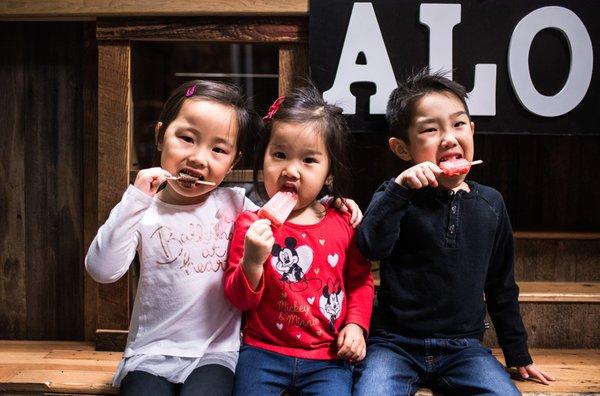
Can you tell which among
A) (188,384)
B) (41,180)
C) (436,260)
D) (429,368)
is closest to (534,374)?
(429,368)

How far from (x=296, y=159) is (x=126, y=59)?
0.92m

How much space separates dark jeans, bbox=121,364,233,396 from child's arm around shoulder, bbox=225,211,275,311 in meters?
0.22

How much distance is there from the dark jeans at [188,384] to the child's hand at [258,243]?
1.15 feet

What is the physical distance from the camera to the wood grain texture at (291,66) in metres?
2.49

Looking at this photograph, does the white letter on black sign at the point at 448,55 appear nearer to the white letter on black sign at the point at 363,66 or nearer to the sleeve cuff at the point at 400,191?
the white letter on black sign at the point at 363,66

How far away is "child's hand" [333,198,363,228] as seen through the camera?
2154mm

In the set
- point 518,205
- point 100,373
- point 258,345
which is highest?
point 518,205

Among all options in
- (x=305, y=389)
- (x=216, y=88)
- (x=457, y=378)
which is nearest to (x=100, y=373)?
(x=305, y=389)

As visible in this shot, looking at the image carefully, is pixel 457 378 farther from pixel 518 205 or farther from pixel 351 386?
pixel 518 205

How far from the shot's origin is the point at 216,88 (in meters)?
2.09

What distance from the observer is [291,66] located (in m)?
2.49

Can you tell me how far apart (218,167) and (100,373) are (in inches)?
34.0

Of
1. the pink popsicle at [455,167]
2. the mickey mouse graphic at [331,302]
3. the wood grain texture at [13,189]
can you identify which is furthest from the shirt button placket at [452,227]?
the wood grain texture at [13,189]

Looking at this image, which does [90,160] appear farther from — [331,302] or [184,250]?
[331,302]
